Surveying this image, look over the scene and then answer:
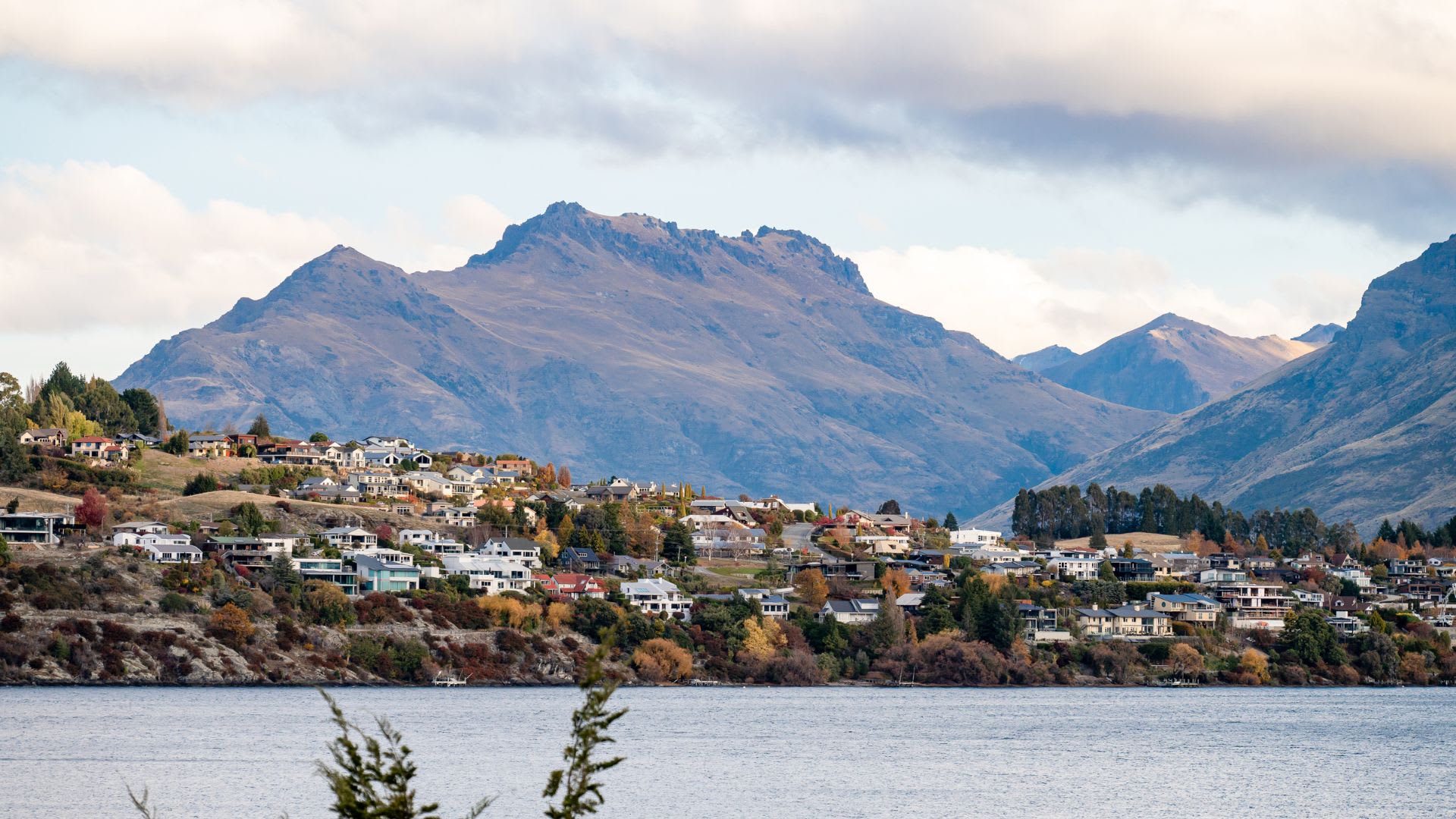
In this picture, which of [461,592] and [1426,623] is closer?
[461,592]

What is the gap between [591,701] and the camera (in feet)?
101

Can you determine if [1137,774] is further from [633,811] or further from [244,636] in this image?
[244,636]

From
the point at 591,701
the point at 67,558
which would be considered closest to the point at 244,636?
the point at 67,558

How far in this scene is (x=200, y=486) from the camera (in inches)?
6865

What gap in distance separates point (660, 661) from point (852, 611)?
2266cm

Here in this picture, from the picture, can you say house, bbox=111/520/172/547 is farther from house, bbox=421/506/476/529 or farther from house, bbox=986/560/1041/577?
house, bbox=986/560/1041/577

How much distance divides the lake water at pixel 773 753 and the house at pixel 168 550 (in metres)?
18.9

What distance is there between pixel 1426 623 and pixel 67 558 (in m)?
116

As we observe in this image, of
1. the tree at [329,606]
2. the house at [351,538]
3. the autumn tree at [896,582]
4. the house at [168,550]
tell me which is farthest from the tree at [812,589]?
the house at [168,550]

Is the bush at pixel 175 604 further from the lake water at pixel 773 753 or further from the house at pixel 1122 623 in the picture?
the house at pixel 1122 623

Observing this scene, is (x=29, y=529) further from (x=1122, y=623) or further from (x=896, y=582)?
(x=1122, y=623)

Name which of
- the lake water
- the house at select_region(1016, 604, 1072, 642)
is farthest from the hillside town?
the lake water

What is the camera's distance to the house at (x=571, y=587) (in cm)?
15000

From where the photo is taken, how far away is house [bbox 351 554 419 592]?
478 ft
